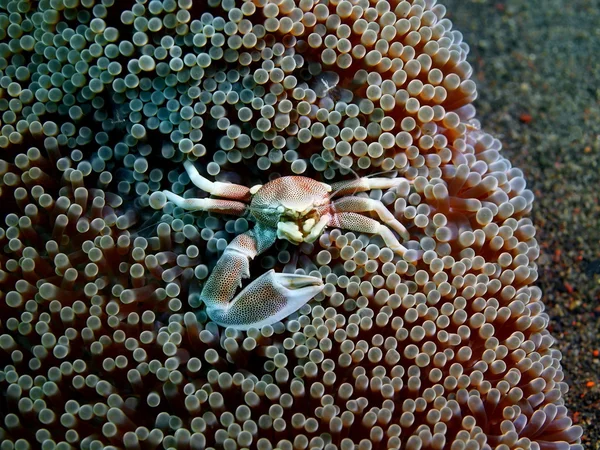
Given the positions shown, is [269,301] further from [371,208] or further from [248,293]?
[371,208]

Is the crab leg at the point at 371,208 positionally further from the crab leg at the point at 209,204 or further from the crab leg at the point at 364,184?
the crab leg at the point at 209,204

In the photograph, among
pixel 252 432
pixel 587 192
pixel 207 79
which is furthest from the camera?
pixel 587 192

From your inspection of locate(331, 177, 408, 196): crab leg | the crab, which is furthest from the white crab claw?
locate(331, 177, 408, 196): crab leg

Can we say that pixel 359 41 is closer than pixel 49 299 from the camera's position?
No

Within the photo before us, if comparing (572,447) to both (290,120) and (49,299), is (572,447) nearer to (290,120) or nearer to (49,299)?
(290,120)

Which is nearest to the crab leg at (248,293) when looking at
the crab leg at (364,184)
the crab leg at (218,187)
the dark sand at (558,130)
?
the crab leg at (218,187)

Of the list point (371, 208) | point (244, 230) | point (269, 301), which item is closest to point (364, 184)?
point (371, 208)

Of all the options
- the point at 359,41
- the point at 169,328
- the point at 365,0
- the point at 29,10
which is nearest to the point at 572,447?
the point at 169,328
